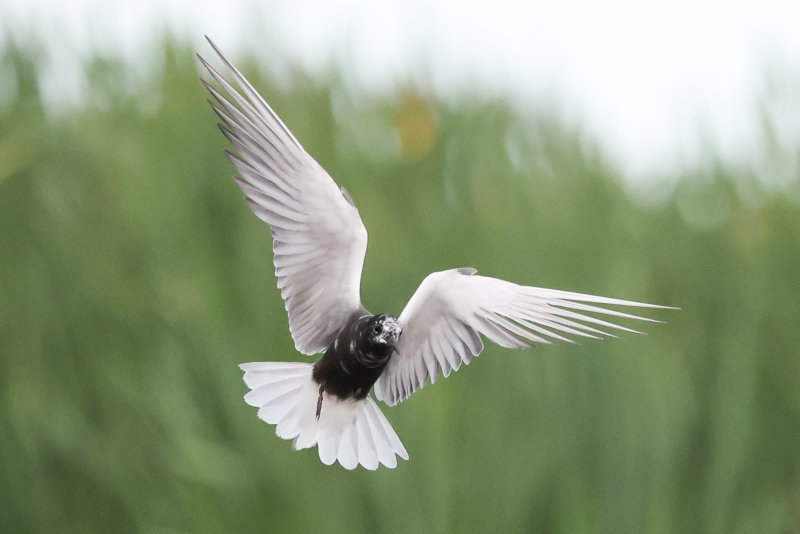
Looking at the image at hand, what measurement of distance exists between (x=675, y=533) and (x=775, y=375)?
14.9 inches

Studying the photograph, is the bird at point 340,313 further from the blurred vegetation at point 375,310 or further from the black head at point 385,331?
the blurred vegetation at point 375,310

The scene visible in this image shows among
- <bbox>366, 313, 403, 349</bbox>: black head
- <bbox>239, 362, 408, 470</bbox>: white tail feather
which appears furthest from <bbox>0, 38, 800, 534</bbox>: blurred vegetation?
<bbox>366, 313, 403, 349</bbox>: black head

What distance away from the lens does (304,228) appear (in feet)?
1.28

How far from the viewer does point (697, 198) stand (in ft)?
5.92

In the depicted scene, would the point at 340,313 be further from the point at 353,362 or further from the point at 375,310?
the point at 375,310

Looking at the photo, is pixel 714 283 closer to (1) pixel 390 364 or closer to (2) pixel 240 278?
(2) pixel 240 278

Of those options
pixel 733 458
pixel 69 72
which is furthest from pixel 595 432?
pixel 69 72

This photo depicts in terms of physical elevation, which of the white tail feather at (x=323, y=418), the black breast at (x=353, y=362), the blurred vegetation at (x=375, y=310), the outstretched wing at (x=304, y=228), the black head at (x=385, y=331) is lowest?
the blurred vegetation at (x=375, y=310)

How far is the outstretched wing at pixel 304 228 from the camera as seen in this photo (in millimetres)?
353

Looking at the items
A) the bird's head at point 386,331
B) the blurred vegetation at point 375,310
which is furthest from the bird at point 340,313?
the blurred vegetation at point 375,310

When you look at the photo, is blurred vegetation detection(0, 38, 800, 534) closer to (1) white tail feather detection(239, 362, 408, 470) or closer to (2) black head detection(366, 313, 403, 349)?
(1) white tail feather detection(239, 362, 408, 470)

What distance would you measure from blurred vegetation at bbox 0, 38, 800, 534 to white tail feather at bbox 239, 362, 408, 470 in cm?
67

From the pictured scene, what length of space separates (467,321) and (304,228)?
3.0 inches

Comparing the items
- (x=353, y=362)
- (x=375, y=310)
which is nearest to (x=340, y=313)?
(x=353, y=362)
